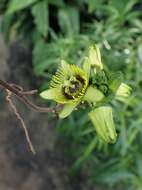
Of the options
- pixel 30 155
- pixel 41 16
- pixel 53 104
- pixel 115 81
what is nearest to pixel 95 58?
pixel 115 81

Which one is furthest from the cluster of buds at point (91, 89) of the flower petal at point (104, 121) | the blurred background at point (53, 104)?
the blurred background at point (53, 104)

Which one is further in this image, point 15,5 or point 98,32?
point 15,5

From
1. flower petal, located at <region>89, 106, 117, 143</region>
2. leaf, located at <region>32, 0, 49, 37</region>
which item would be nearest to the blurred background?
leaf, located at <region>32, 0, 49, 37</region>

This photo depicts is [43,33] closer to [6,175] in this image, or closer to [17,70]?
[17,70]

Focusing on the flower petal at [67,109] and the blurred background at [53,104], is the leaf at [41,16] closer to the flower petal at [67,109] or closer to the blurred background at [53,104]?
the blurred background at [53,104]

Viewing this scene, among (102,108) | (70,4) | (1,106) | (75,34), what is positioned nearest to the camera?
(102,108)

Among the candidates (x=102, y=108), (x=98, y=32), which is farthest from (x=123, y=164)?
(x=102, y=108)

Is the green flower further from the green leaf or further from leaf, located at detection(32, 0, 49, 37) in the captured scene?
leaf, located at detection(32, 0, 49, 37)

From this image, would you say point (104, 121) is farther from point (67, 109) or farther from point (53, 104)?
point (53, 104)
